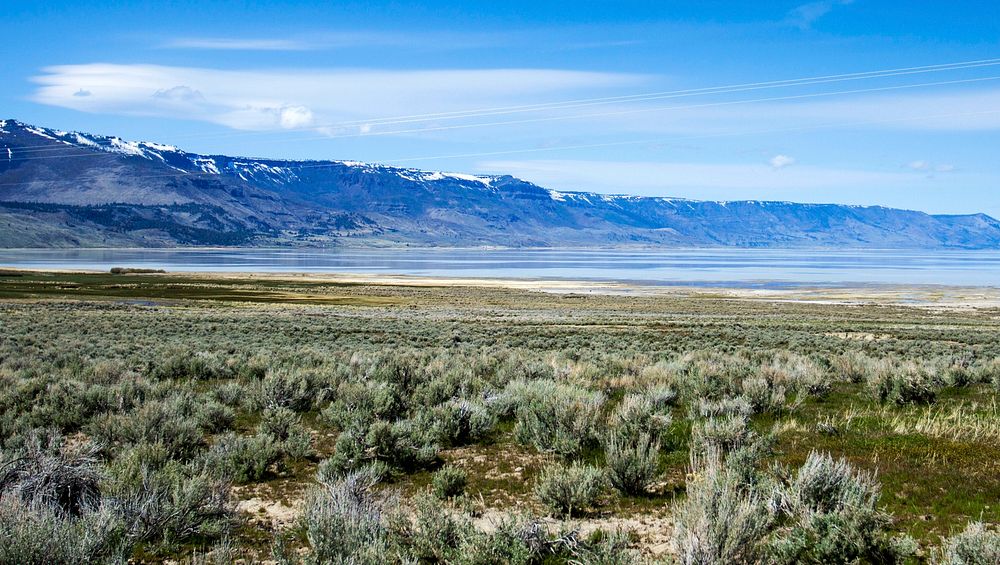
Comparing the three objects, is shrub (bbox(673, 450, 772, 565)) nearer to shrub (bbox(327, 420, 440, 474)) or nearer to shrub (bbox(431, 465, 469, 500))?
shrub (bbox(431, 465, 469, 500))

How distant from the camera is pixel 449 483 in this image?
732cm

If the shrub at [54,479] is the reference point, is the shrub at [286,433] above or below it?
below

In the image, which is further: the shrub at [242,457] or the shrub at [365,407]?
the shrub at [365,407]

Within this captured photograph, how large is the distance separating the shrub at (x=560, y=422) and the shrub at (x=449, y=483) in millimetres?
1517

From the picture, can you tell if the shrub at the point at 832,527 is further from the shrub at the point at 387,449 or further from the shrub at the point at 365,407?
the shrub at the point at 365,407

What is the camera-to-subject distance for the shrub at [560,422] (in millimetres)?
8703

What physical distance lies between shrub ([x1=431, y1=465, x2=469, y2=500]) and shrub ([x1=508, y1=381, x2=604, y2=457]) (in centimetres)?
152

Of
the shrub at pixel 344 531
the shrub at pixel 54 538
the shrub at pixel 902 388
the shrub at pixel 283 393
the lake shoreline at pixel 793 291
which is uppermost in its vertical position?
the shrub at pixel 54 538

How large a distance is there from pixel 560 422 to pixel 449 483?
225 centimetres

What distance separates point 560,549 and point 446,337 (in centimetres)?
2461

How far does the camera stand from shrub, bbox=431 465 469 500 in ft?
23.9

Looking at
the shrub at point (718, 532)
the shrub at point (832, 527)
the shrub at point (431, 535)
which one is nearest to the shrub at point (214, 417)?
the shrub at point (431, 535)

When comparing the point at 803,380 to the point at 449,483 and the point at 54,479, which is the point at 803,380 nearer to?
the point at 449,483

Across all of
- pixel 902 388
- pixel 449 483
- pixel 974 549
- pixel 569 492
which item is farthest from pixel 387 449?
pixel 902 388
